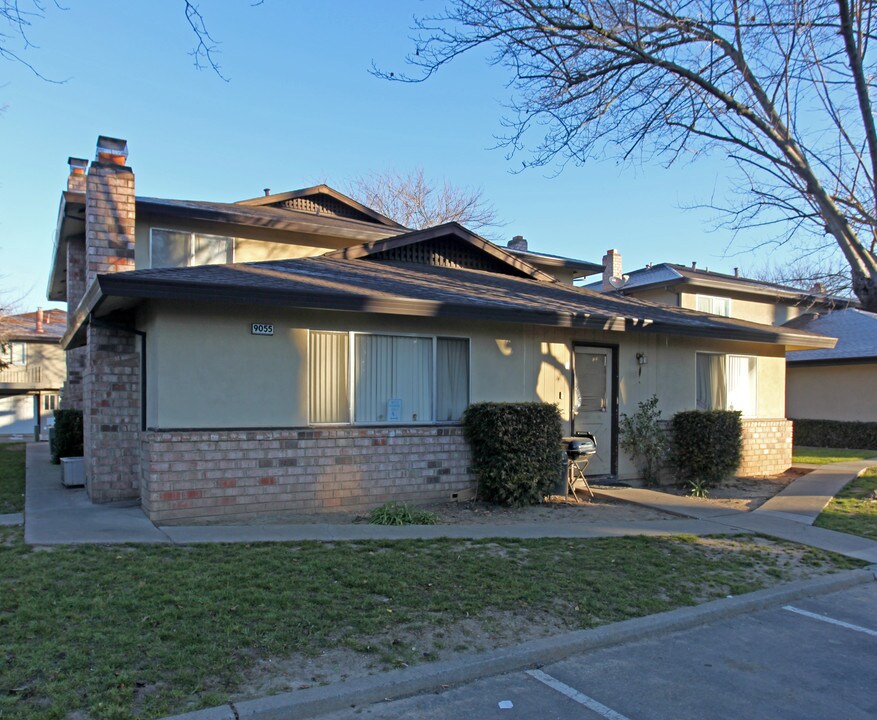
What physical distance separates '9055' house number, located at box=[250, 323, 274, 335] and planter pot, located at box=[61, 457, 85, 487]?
443cm

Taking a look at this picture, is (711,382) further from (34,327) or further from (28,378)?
(34,327)

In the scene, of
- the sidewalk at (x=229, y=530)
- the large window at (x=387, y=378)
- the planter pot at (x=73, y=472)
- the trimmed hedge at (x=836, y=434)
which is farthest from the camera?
the trimmed hedge at (x=836, y=434)

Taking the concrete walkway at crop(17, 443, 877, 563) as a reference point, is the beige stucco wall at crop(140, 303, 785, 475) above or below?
above

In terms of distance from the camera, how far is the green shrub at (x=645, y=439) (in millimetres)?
12172

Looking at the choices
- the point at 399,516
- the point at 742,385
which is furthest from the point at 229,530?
the point at 742,385

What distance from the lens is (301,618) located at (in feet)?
16.6

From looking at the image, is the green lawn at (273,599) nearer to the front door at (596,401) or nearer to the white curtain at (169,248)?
the front door at (596,401)

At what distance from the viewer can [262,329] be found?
884 centimetres

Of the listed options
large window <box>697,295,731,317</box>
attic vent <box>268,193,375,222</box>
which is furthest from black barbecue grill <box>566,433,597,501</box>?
large window <box>697,295,731,317</box>

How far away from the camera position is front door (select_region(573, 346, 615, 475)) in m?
11.8

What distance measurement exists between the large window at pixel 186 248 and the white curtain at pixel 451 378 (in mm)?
6263

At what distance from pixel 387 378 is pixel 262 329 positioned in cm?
191

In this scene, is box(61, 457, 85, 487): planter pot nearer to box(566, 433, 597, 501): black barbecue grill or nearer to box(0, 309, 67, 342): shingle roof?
box(566, 433, 597, 501): black barbecue grill

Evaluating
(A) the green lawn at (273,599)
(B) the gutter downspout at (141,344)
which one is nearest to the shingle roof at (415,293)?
(B) the gutter downspout at (141,344)
